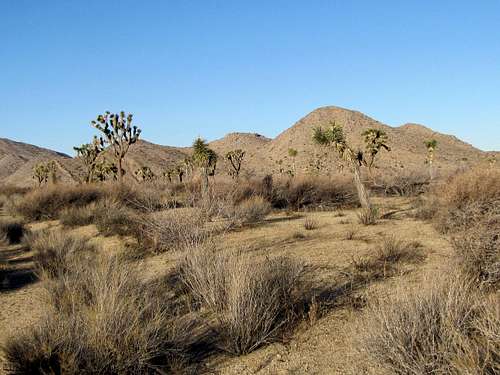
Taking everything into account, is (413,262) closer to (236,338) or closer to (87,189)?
(236,338)

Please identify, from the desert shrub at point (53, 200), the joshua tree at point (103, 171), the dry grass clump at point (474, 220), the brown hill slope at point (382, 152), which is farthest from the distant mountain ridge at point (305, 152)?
the dry grass clump at point (474, 220)

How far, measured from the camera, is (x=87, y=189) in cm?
2583

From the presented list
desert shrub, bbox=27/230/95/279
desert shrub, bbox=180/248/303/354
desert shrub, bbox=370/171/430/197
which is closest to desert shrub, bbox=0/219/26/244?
desert shrub, bbox=27/230/95/279

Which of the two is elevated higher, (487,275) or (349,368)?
(487,275)

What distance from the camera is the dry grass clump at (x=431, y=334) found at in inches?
142

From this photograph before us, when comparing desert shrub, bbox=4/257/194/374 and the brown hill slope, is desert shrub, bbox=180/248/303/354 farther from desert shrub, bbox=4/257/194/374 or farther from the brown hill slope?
the brown hill slope

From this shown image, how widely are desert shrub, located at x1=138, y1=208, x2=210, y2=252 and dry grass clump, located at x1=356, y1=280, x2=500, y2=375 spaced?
4166mm

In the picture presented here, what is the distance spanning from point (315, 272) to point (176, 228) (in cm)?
320

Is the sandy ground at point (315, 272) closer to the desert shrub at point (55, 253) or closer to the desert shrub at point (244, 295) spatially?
the desert shrub at point (244, 295)

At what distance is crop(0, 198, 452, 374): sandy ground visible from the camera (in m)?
4.88

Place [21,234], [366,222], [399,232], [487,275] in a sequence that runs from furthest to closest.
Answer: [21,234] < [366,222] < [399,232] < [487,275]

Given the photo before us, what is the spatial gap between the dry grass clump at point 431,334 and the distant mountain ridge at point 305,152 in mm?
65100

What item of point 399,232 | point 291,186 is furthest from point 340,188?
point 399,232

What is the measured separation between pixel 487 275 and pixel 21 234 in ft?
53.9
